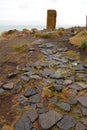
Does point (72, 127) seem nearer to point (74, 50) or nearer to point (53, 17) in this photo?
point (74, 50)

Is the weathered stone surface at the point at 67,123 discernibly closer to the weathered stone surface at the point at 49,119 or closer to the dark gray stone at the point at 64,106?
the weathered stone surface at the point at 49,119

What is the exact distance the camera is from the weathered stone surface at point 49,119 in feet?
19.5

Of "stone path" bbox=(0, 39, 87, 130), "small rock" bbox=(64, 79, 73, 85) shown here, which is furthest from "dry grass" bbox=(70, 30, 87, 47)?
"small rock" bbox=(64, 79, 73, 85)

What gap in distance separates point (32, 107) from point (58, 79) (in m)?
1.56

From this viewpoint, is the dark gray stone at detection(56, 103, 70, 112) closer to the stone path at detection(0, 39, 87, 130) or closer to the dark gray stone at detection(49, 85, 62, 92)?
the stone path at detection(0, 39, 87, 130)

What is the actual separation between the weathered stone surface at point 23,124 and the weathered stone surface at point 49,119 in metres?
0.29

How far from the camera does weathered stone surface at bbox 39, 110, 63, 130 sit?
5949 millimetres

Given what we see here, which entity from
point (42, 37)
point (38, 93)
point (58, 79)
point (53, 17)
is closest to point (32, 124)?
point (38, 93)

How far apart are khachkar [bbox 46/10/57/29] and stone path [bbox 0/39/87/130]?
7.01 metres

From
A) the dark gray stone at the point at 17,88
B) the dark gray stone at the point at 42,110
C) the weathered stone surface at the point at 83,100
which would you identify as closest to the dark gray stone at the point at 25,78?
the dark gray stone at the point at 17,88

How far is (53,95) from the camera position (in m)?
6.95

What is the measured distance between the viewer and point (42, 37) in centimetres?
1312

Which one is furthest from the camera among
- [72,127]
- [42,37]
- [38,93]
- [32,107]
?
[42,37]

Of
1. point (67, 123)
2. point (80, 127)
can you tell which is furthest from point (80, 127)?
point (67, 123)
